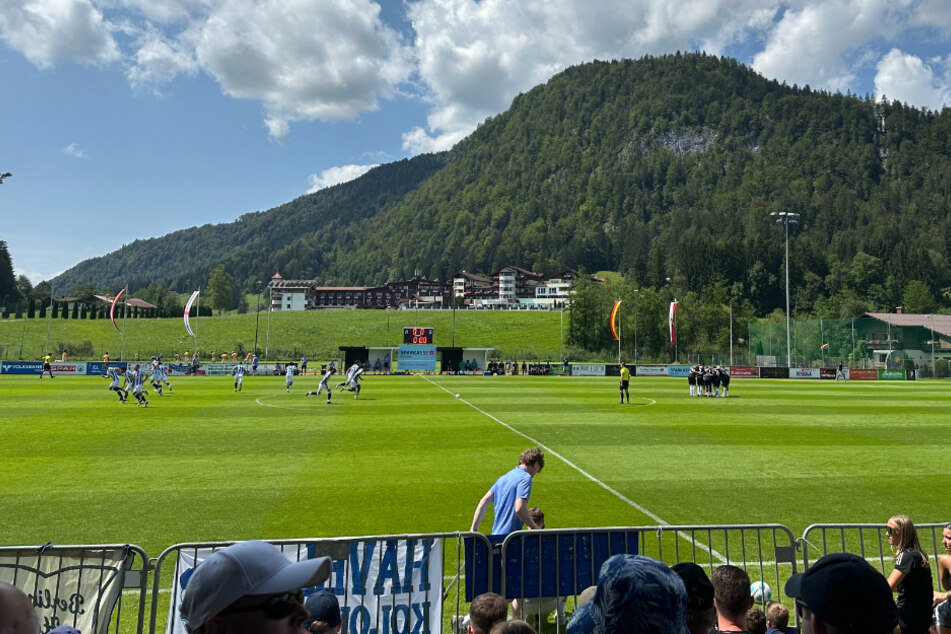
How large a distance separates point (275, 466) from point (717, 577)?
12.1 metres

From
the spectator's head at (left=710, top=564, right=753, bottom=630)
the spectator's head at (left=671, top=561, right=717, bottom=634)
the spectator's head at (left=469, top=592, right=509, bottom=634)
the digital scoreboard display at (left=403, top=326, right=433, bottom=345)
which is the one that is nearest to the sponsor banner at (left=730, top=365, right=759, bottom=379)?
the digital scoreboard display at (left=403, top=326, right=433, bottom=345)

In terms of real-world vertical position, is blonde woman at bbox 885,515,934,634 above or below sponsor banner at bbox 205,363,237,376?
above

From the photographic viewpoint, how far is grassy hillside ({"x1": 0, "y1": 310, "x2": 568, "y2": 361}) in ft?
295

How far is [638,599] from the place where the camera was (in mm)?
2012

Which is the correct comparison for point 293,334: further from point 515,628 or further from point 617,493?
point 515,628

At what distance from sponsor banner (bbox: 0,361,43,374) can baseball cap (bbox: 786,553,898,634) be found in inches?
2660

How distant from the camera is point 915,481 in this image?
12.9 m

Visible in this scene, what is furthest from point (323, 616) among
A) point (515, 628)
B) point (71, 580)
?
point (71, 580)

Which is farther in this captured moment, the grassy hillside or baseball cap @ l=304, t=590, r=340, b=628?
the grassy hillside

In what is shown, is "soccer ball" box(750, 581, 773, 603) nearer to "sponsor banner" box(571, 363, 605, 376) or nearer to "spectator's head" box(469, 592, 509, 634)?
"spectator's head" box(469, 592, 509, 634)

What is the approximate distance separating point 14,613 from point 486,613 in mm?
2806

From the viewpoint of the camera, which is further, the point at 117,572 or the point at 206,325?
the point at 206,325

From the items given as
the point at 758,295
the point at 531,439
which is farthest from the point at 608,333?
the point at 531,439

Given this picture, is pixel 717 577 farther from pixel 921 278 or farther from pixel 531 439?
pixel 921 278
